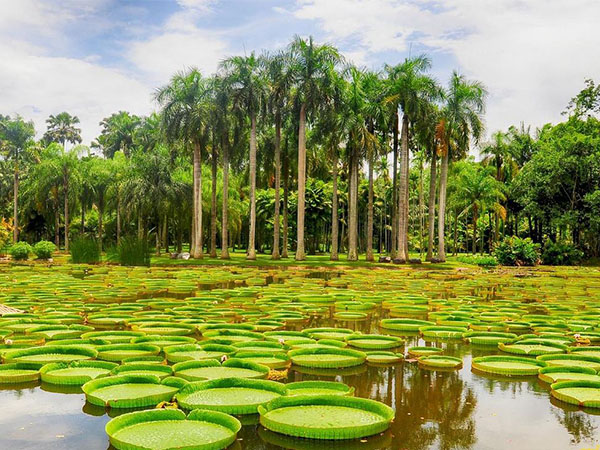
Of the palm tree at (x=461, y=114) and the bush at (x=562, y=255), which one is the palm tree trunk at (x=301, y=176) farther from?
the bush at (x=562, y=255)

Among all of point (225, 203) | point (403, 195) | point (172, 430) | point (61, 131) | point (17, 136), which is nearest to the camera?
point (172, 430)

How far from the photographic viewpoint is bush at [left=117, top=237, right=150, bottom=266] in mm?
25281

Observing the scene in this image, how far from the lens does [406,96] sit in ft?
111

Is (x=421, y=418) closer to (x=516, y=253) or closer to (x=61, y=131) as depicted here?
(x=516, y=253)

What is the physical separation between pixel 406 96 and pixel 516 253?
40.0 feet

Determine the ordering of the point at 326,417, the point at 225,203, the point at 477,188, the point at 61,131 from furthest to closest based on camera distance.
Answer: the point at 61,131 → the point at 477,188 → the point at 225,203 → the point at 326,417

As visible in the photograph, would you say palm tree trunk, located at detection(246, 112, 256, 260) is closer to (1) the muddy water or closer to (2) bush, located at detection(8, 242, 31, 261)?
(2) bush, located at detection(8, 242, 31, 261)

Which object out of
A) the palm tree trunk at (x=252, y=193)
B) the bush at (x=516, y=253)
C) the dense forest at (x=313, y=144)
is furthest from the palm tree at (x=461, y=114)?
the palm tree trunk at (x=252, y=193)

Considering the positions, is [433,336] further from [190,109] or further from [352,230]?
[190,109]

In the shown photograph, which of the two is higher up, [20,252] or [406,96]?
[406,96]

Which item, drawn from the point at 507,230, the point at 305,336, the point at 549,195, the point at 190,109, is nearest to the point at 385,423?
the point at 305,336

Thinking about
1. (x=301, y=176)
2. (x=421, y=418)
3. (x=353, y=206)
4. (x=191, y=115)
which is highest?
(x=191, y=115)

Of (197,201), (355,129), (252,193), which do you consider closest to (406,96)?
(355,129)

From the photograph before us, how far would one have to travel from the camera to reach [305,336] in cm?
794
